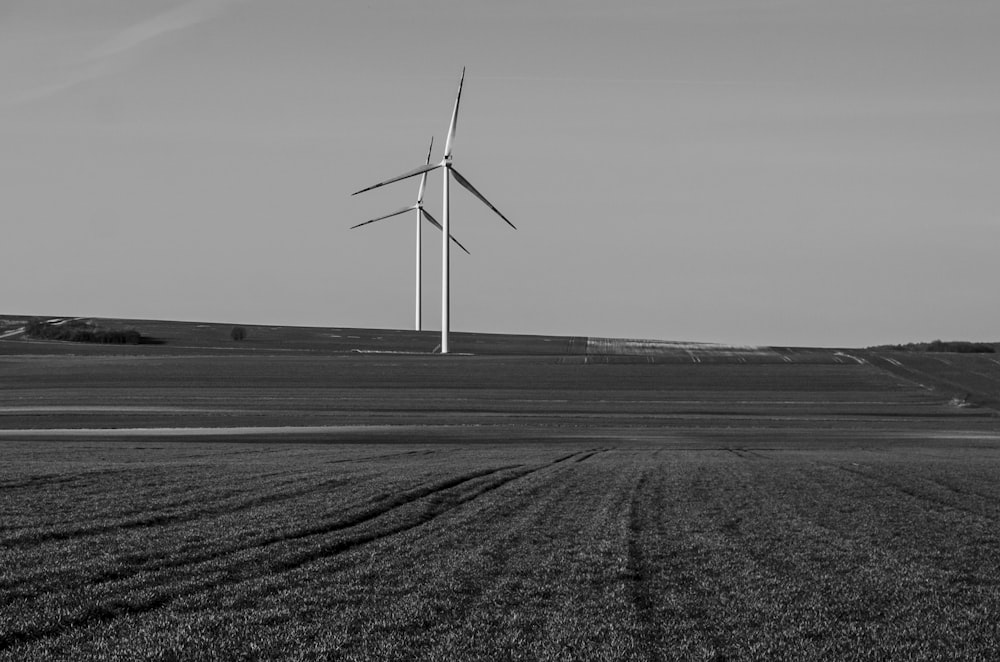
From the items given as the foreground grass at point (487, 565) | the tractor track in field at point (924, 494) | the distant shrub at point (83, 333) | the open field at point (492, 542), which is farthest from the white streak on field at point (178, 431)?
the distant shrub at point (83, 333)

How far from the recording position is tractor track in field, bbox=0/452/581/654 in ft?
44.0

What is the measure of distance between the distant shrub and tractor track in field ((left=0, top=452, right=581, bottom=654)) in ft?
384

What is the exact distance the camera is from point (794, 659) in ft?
42.5

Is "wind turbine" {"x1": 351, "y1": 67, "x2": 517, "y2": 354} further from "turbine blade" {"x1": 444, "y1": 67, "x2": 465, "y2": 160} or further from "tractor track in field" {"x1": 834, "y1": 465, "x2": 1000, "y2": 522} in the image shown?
"tractor track in field" {"x1": 834, "y1": 465, "x2": 1000, "y2": 522}

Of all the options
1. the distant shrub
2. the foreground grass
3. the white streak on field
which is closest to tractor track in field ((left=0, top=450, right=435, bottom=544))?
the foreground grass

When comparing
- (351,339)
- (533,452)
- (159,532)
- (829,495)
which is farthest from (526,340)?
(159,532)

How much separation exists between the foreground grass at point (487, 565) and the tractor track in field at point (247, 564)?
0.17 ft

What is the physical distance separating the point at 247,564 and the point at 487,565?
389cm

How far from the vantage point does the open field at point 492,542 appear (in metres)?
13.6

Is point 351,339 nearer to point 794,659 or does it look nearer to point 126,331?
point 126,331

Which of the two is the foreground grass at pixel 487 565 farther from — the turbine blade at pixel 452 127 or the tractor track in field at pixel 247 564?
the turbine blade at pixel 452 127

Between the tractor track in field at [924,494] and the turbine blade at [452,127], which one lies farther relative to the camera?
the turbine blade at [452,127]

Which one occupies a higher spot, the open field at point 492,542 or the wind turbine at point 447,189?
the wind turbine at point 447,189

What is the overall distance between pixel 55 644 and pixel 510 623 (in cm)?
549
